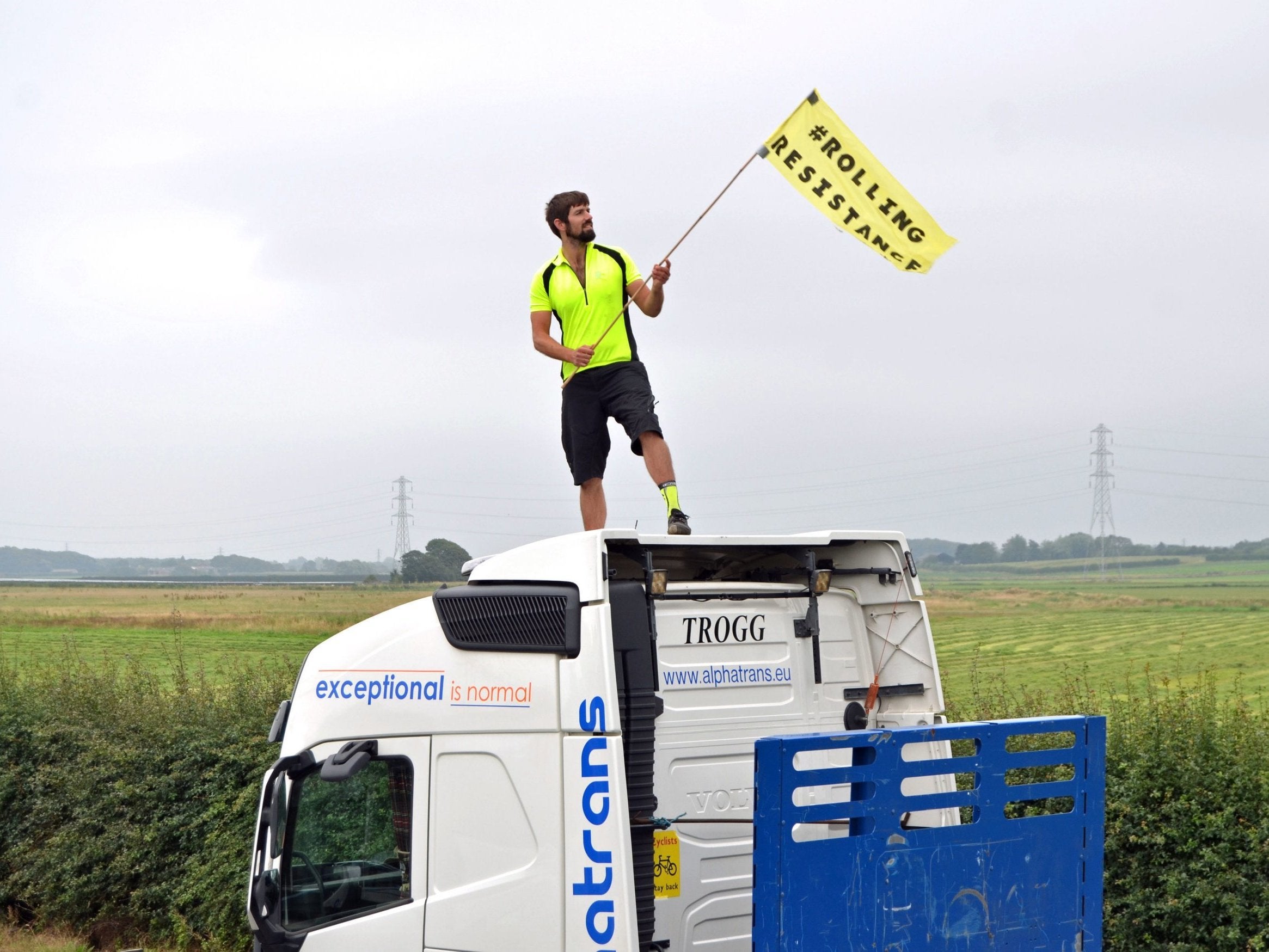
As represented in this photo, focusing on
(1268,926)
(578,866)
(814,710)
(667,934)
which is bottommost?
(1268,926)

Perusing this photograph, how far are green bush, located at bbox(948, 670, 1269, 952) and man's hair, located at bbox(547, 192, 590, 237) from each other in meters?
4.93

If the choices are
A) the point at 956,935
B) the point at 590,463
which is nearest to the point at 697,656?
the point at 956,935

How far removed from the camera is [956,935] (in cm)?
442

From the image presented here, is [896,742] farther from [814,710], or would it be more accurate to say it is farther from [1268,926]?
[1268,926]

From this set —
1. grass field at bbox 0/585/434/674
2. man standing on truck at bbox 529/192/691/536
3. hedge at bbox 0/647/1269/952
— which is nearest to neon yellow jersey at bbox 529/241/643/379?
man standing on truck at bbox 529/192/691/536

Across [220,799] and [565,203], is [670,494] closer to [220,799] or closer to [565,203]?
[565,203]

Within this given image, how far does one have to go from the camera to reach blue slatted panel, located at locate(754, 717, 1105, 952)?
4.15 meters

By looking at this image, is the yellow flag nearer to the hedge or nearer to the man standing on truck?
the man standing on truck

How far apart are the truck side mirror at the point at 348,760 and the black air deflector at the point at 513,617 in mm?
560

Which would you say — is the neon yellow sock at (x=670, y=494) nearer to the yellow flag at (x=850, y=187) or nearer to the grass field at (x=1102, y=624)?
the yellow flag at (x=850, y=187)

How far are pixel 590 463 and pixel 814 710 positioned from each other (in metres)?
2.22

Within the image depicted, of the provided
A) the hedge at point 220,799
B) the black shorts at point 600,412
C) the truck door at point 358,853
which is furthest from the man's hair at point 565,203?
the hedge at point 220,799

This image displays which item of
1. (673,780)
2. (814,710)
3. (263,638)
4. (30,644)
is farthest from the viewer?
(263,638)

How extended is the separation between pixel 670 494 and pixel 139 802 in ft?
28.8
